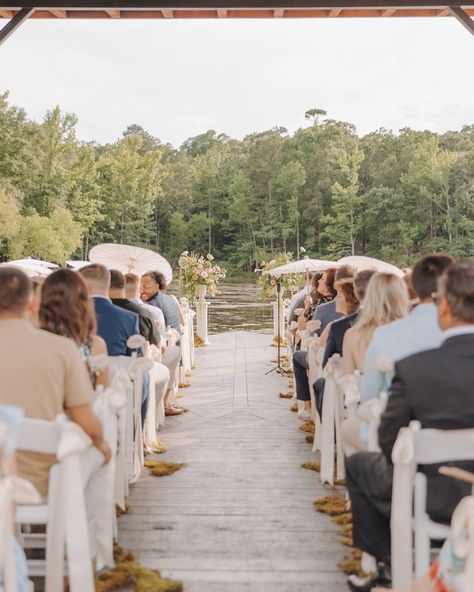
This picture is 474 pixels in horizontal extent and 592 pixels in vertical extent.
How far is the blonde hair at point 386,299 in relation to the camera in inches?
149

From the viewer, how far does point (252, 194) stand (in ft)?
204

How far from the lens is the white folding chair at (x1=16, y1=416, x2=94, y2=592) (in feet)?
7.66

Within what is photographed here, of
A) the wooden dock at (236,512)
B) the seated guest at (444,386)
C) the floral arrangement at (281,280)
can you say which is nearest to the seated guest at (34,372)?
the wooden dock at (236,512)

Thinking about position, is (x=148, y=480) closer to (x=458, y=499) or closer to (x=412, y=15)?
(x=458, y=499)

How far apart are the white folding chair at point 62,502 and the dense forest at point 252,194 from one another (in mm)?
33646

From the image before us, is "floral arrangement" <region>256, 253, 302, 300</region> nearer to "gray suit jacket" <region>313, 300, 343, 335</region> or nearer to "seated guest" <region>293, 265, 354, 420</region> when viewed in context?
"seated guest" <region>293, 265, 354, 420</region>

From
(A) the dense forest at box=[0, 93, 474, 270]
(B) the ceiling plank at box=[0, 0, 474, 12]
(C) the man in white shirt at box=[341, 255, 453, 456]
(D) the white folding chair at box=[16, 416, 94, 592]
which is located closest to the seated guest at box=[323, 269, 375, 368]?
(C) the man in white shirt at box=[341, 255, 453, 456]

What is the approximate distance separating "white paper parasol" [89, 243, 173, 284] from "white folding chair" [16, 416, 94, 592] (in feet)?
17.0

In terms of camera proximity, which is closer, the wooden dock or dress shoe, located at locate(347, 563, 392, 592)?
dress shoe, located at locate(347, 563, 392, 592)

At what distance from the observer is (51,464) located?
8.55 ft

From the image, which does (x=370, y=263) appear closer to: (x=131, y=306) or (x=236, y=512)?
(x=131, y=306)

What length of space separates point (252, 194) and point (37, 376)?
60425 mm

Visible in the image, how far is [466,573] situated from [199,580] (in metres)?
1.64

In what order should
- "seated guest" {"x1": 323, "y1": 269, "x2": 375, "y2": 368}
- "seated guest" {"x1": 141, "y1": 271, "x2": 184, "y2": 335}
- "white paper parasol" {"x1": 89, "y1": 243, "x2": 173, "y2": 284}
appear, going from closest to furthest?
"seated guest" {"x1": 323, "y1": 269, "x2": 375, "y2": 368} → "seated guest" {"x1": 141, "y1": 271, "x2": 184, "y2": 335} → "white paper parasol" {"x1": 89, "y1": 243, "x2": 173, "y2": 284}
